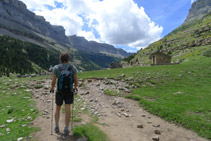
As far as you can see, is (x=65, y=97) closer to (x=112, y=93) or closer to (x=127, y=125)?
(x=127, y=125)

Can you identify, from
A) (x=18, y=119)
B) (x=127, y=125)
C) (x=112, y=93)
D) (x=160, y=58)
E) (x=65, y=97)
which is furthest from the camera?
(x=160, y=58)

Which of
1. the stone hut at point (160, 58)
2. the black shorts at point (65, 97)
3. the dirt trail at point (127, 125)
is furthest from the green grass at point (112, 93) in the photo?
the stone hut at point (160, 58)

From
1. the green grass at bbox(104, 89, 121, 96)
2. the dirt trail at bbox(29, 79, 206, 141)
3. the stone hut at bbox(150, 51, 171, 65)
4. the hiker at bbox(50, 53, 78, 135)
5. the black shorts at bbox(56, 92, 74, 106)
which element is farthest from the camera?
the stone hut at bbox(150, 51, 171, 65)

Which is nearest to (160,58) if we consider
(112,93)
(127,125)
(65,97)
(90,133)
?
(112,93)

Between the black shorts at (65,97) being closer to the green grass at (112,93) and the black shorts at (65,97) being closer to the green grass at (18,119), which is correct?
the green grass at (18,119)

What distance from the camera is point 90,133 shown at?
6965 mm

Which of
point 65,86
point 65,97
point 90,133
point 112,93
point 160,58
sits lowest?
point 90,133

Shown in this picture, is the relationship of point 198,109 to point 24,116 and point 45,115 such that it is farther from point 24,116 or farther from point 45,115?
point 24,116

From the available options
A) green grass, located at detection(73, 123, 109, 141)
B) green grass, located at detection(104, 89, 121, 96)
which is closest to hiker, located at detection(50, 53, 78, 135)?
green grass, located at detection(73, 123, 109, 141)

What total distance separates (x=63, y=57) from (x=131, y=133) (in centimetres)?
606

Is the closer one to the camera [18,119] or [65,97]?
[65,97]

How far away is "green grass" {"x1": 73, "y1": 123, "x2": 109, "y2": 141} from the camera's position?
6640 mm

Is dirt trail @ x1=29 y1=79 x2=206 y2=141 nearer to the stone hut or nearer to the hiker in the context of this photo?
the hiker

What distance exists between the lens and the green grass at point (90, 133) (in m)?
6.64
